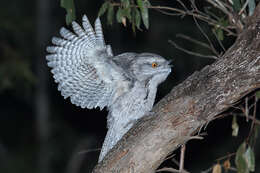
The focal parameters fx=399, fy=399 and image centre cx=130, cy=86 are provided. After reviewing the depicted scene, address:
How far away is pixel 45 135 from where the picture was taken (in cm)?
1008

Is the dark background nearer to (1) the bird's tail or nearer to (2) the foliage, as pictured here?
(1) the bird's tail

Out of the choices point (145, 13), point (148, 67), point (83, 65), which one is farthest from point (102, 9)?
point (148, 67)

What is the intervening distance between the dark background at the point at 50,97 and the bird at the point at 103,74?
11.1ft

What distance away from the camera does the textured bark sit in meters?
2.98

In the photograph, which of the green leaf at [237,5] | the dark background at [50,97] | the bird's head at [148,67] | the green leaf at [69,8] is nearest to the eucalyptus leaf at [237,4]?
the green leaf at [237,5]

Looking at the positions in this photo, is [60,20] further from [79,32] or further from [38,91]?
[79,32]

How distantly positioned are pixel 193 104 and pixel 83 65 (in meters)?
1.29

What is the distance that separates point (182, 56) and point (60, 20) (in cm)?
422

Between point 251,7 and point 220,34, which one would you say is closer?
point 251,7

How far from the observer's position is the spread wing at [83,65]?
3771 millimetres

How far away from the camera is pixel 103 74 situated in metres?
3.85

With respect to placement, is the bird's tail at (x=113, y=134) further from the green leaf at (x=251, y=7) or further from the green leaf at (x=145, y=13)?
the green leaf at (x=251, y=7)

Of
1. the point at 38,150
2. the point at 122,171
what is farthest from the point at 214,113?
the point at 38,150

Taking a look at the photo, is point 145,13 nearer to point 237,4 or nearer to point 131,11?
point 131,11
